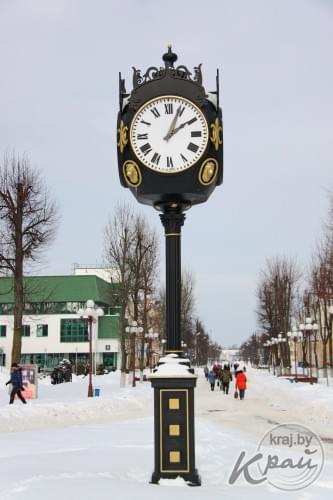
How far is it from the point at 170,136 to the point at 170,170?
410mm

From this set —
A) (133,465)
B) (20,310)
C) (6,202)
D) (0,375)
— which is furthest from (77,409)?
(0,375)

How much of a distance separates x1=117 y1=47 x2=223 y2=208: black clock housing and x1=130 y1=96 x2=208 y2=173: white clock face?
5cm

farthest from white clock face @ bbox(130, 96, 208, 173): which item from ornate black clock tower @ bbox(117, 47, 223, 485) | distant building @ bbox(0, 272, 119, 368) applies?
distant building @ bbox(0, 272, 119, 368)

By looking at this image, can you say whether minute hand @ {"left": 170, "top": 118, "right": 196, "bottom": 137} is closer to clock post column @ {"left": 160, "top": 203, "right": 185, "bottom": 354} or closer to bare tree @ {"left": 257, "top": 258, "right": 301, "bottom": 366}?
clock post column @ {"left": 160, "top": 203, "right": 185, "bottom": 354}

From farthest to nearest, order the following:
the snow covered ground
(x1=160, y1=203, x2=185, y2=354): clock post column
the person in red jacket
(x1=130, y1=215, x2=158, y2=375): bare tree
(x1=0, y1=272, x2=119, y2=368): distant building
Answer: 1. (x1=0, y1=272, x2=119, y2=368): distant building
2. (x1=130, y1=215, x2=158, y2=375): bare tree
3. the person in red jacket
4. (x1=160, y1=203, x2=185, y2=354): clock post column
5. the snow covered ground

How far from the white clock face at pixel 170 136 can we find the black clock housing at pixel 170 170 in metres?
0.05

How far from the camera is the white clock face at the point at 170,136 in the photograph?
7.52 metres

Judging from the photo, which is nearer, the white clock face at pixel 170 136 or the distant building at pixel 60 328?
the white clock face at pixel 170 136

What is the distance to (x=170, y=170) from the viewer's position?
24.6ft

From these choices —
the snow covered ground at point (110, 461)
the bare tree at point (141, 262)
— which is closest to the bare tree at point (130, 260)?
the bare tree at point (141, 262)

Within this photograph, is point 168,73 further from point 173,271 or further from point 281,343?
point 281,343

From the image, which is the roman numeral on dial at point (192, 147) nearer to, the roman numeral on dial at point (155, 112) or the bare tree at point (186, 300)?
the roman numeral on dial at point (155, 112)

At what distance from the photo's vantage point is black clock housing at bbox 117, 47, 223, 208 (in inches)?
295

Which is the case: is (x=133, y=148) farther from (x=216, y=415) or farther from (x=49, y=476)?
(x=216, y=415)
